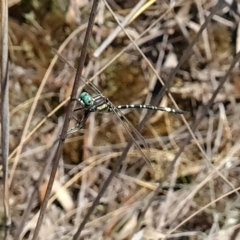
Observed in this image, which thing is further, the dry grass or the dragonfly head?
the dry grass

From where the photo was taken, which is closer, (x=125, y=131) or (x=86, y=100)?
(x=86, y=100)

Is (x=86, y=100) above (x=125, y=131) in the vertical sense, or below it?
above

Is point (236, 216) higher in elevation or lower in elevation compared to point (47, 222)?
lower

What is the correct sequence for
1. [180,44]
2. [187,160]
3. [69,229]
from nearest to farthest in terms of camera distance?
[69,229], [187,160], [180,44]

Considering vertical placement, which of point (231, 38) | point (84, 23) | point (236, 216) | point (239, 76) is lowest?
point (236, 216)

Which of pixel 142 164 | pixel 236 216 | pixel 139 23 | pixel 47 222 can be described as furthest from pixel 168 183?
pixel 139 23

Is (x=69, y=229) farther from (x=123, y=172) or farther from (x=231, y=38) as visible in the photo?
(x=231, y=38)

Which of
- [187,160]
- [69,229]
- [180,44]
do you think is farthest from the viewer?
[180,44]

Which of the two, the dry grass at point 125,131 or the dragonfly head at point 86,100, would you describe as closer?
the dragonfly head at point 86,100
